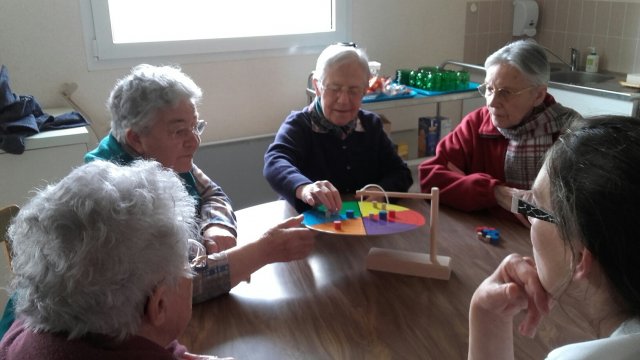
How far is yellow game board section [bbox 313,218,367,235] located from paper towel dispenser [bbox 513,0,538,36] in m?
3.14

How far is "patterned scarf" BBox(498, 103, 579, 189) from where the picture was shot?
198 cm

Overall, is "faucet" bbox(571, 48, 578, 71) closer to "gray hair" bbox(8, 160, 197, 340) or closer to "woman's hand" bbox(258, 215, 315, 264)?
"woman's hand" bbox(258, 215, 315, 264)

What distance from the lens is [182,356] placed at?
106cm

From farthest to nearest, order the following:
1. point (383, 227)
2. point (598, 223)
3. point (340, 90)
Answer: point (340, 90) → point (383, 227) → point (598, 223)

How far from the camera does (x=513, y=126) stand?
2.02 metres

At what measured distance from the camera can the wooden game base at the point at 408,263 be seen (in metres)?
1.41

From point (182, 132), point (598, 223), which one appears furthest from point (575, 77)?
point (598, 223)

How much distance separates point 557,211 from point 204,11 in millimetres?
2806

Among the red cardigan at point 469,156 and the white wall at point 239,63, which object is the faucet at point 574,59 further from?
the red cardigan at point 469,156

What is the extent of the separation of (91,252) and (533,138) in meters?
1.65

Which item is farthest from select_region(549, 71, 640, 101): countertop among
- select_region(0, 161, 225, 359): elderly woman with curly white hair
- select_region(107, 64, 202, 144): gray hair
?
select_region(0, 161, 225, 359): elderly woman with curly white hair

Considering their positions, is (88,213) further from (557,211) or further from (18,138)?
(18,138)

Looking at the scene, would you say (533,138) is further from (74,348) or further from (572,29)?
(572,29)

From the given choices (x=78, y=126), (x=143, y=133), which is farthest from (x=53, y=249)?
(x=78, y=126)
